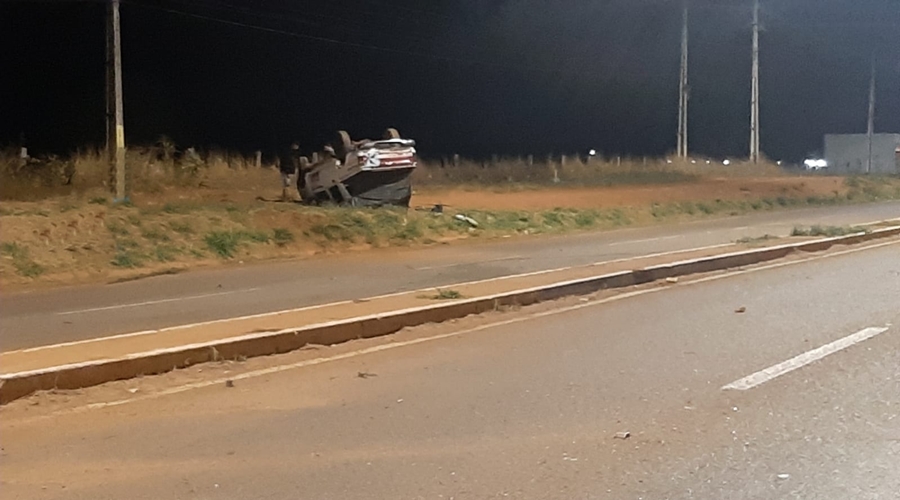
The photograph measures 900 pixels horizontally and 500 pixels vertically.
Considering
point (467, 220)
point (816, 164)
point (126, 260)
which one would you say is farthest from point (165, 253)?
point (816, 164)


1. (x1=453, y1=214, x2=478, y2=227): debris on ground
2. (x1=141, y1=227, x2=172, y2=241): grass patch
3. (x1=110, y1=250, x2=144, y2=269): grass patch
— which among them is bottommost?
(x1=110, y1=250, x2=144, y2=269): grass patch

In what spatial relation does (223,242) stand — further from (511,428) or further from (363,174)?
(511,428)

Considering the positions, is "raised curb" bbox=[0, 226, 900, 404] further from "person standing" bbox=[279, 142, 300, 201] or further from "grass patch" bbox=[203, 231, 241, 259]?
"person standing" bbox=[279, 142, 300, 201]

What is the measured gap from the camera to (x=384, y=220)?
2492 centimetres

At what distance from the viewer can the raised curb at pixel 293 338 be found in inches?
317

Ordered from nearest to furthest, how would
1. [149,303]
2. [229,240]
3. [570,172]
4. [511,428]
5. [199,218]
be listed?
1. [511,428]
2. [149,303]
3. [229,240]
4. [199,218]
5. [570,172]

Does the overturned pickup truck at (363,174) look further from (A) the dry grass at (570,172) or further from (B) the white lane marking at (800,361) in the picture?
(B) the white lane marking at (800,361)

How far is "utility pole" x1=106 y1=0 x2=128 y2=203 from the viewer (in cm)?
2228

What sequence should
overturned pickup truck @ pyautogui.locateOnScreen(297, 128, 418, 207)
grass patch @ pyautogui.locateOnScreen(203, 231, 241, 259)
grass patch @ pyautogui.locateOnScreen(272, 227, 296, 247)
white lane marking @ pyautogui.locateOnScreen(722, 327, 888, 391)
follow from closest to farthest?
white lane marking @ pyautogui.locateOnScreen(722, 327, 888, 391), grass patch @ pyautogui.locateOnScreen(203, 231, 241, 259), grass patch @ pyautogui.locateOnScreen(272, 227, 296, 247), overturned pickup truck @ pyautogui.locateOnScreen(297, 128, 418, 207)

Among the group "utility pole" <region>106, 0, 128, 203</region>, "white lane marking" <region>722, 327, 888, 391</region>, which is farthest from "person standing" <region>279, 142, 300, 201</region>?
"white lane marking" <region>722, 327, 888, 391</region>

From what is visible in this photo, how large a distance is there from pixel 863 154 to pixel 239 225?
2361 inches

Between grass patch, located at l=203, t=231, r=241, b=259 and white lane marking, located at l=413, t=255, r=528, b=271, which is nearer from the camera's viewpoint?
white lane marking, located at l=413, t=255, r=528, b=271

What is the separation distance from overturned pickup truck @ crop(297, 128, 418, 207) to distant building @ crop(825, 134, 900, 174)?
50.0 meters

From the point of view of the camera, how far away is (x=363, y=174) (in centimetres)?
2645
